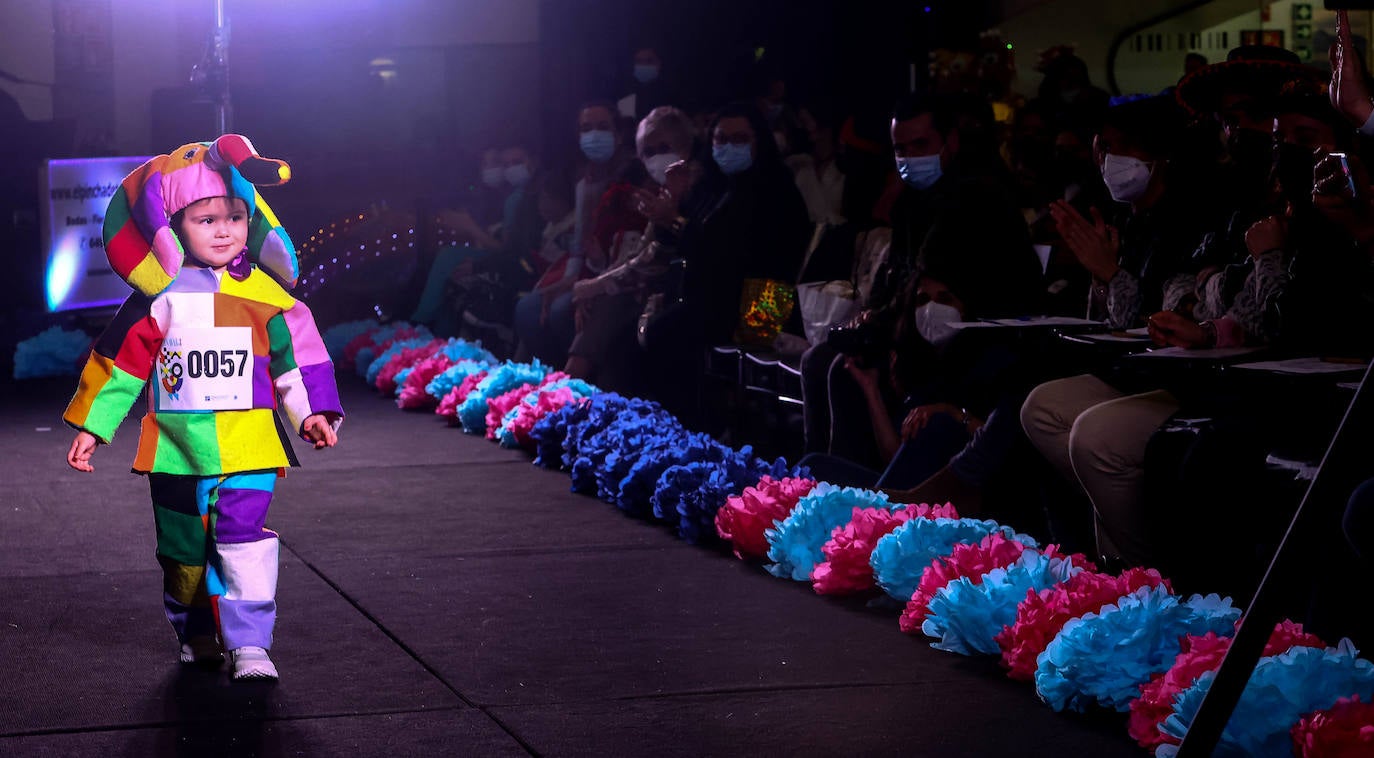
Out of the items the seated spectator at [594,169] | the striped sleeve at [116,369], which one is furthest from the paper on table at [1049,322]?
the seated spectator at [594,169]

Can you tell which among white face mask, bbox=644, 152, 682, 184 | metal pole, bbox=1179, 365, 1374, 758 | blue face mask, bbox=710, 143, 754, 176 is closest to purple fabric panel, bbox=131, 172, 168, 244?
metal pole, bbox=1179, 365, 1374, 758

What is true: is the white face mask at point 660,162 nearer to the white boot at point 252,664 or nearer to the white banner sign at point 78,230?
the white banner sign at point 78,230

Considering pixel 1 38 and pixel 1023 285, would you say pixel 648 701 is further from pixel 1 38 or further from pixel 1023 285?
pixel 1 38

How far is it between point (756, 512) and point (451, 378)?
3.95 meters

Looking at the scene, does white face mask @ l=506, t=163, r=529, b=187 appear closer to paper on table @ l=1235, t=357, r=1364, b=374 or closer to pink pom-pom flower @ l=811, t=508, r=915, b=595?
pink pom-pom flower @ l=811, t=508, r=915, b=595

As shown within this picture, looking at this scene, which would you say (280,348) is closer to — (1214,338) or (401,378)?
(1214,338)

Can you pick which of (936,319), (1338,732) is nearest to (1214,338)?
(936,319)

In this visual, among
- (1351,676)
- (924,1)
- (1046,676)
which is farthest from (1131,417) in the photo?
(924,1)

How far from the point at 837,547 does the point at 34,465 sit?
3.94 meters

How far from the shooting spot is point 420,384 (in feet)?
29.8

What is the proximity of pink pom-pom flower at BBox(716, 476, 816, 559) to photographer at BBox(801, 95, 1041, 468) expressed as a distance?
2.17 feet

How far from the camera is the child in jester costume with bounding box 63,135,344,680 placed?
3.87 metres


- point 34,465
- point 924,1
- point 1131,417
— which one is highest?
point 924,1

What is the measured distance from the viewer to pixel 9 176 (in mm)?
11922
